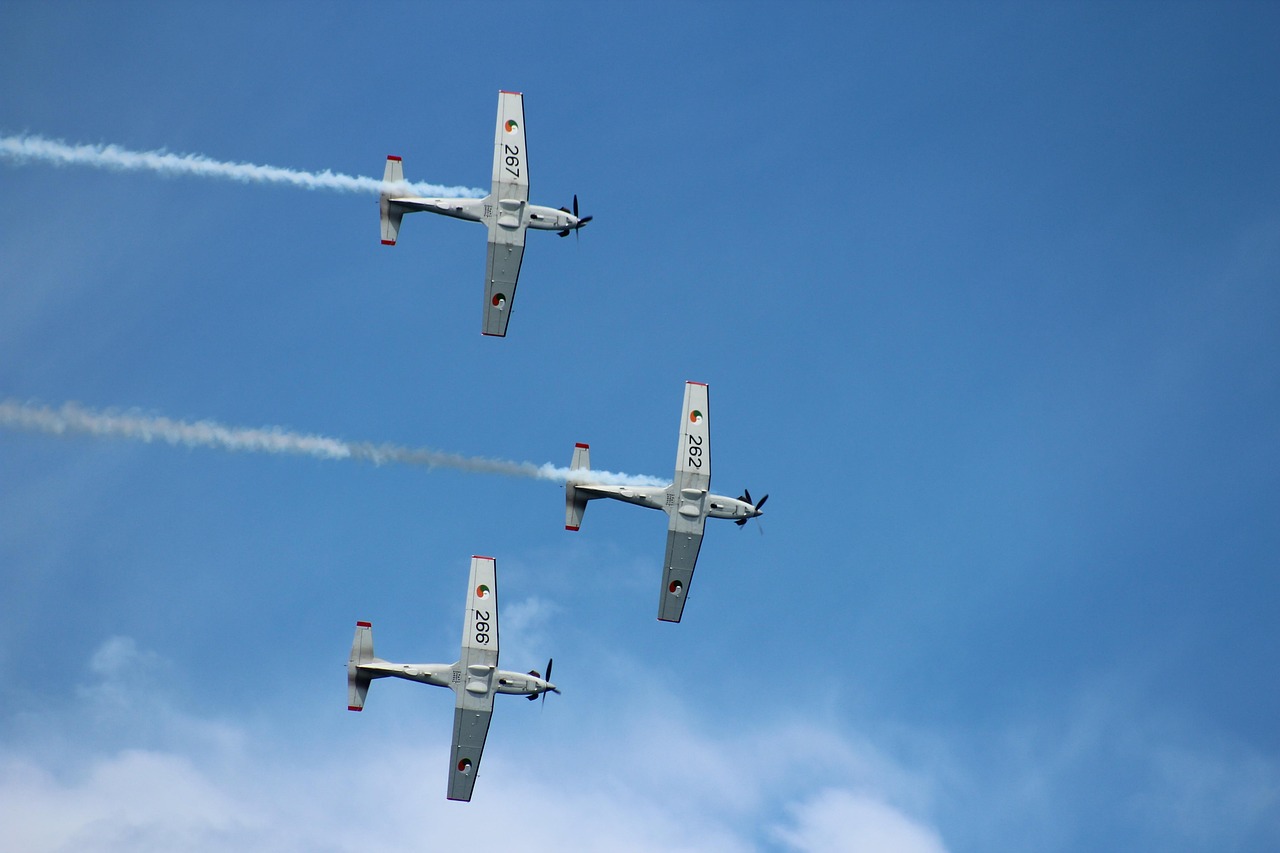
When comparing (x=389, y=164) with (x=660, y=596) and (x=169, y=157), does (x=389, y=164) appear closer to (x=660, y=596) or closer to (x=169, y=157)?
(x=169, y=157)

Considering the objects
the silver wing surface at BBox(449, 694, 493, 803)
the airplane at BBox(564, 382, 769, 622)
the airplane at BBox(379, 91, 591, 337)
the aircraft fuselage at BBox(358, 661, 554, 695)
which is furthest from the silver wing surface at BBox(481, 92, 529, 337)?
the silver wing surface at BBox(449, 694, 493, 803)

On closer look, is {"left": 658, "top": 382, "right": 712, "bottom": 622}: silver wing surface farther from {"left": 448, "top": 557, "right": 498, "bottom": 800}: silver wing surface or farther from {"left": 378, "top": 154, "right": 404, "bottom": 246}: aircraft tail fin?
{"left": 378, "top": 154, "right": 404, "bottom": 246}: aircraft tail fin

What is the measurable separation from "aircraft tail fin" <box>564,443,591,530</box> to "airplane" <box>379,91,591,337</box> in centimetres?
752

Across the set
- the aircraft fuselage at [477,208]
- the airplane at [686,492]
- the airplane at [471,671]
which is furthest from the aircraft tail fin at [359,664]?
the aircraft fuselage at [477,208]

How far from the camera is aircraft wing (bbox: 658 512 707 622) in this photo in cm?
9369

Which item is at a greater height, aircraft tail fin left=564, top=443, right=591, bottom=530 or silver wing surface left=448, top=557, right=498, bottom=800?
aircraft tail fin left=564, top=443, right=591, bottom=530

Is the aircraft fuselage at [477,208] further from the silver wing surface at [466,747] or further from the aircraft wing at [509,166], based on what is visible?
the silver wing surface at [466,747]

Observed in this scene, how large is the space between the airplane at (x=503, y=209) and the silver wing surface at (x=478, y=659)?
Result: 12.4 m

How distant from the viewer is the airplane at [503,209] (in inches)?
3647

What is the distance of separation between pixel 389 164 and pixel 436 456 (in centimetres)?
1355

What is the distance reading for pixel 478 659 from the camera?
9144cm

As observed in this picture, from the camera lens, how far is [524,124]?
9319 centimetres

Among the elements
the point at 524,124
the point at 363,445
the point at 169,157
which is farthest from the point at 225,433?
the point at 524,124

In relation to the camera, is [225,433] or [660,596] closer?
[225,433]
